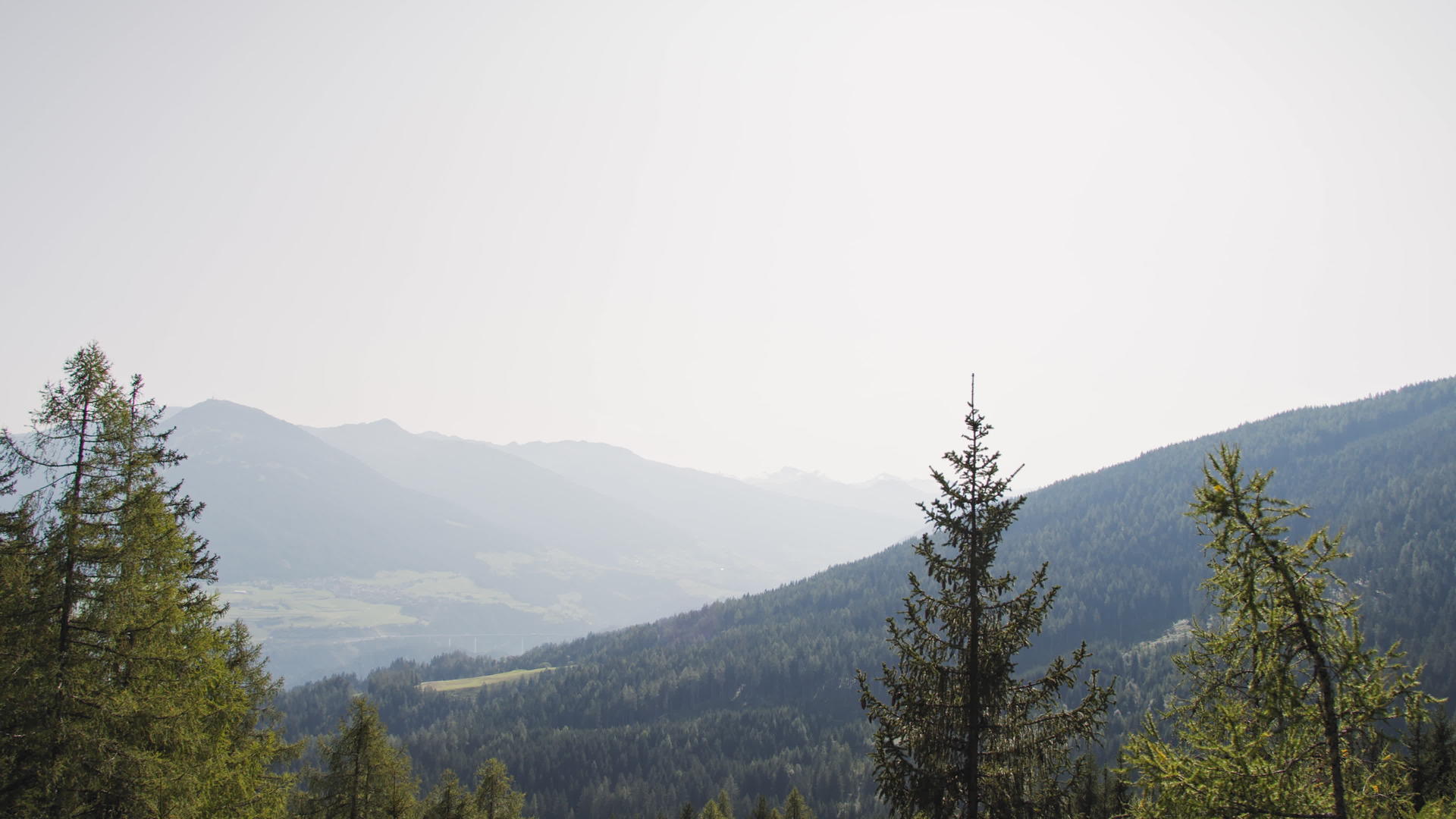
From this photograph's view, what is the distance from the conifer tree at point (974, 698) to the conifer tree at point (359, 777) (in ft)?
81.7

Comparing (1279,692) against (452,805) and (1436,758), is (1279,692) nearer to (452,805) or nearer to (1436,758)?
(452,805)

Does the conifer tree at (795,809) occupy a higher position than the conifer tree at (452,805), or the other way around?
the conifer tree at (452,805)

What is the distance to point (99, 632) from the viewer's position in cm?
1572

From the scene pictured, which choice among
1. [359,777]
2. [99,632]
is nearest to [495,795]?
[359,777]

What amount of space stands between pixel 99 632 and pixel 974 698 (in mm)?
17659

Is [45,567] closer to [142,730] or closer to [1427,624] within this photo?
[142,730]

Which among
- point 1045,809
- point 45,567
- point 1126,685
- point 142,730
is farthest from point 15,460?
point 1126,685

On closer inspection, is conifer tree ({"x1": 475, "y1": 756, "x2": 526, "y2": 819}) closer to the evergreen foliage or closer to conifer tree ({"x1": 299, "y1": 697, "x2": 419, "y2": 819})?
conifer tree ({"x1": 299, "y1": 697, "x2": 419, "y2": 819})

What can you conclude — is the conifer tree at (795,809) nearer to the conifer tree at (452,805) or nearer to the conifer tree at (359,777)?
the conifer tree at (452,805)

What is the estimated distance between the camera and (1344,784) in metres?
10.6

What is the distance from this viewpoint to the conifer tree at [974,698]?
1369cm

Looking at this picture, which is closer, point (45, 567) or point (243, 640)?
point (45, 567)

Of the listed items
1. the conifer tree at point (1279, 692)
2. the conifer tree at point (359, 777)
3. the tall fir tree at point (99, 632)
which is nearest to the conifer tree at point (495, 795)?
the conifer tree at point (359, 777)

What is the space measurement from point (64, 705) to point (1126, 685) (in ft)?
666
